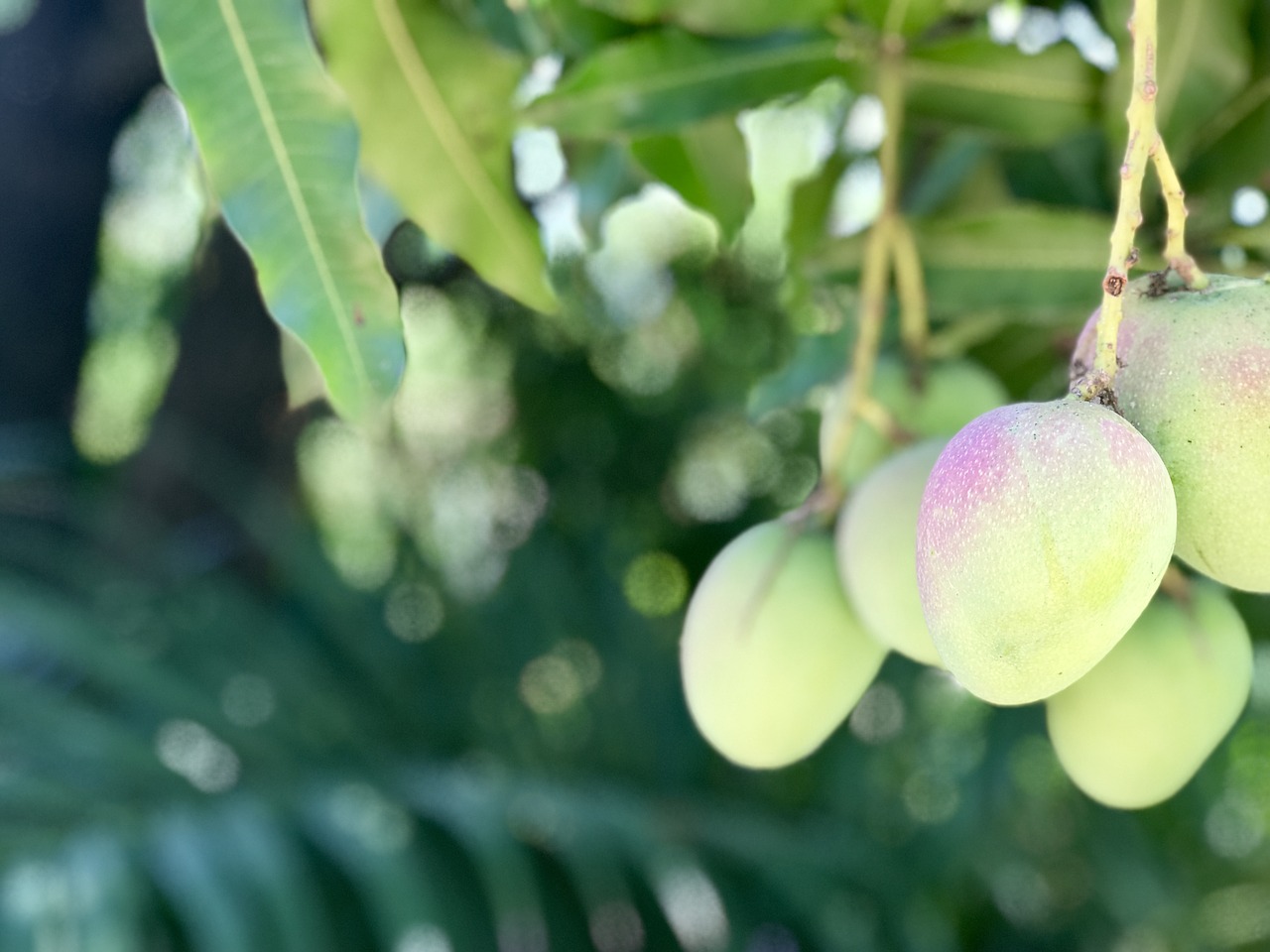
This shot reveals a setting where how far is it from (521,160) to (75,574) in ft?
2.72

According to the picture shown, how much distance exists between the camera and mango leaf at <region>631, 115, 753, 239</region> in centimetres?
60

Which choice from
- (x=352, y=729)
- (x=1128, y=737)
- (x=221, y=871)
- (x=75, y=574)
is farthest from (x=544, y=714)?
(x=1128, y=737)

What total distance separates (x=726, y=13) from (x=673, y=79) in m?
0.04

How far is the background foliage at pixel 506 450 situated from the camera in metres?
0.53

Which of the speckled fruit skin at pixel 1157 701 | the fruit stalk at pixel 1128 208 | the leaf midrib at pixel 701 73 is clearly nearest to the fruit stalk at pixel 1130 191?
the fruit stalk at pixel 1128 208

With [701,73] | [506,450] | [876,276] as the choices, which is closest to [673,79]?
[701,73]

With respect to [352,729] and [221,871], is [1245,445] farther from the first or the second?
[352,729]

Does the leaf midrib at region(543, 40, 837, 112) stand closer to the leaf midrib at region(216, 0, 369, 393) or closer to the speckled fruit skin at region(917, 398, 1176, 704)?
the leaf midrib at region(216, 0, 369, 393)

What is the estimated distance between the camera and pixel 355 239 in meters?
0.43

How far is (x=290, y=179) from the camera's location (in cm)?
43

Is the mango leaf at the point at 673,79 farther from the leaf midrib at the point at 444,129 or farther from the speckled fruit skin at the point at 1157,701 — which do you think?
the speckled fruit skin at the point at 1157,701

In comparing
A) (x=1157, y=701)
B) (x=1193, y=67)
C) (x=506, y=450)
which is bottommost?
(x=506, y=450)

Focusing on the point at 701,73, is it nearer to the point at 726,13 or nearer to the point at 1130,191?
the point at 726,13

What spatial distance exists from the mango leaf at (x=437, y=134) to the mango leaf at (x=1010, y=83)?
211mm
